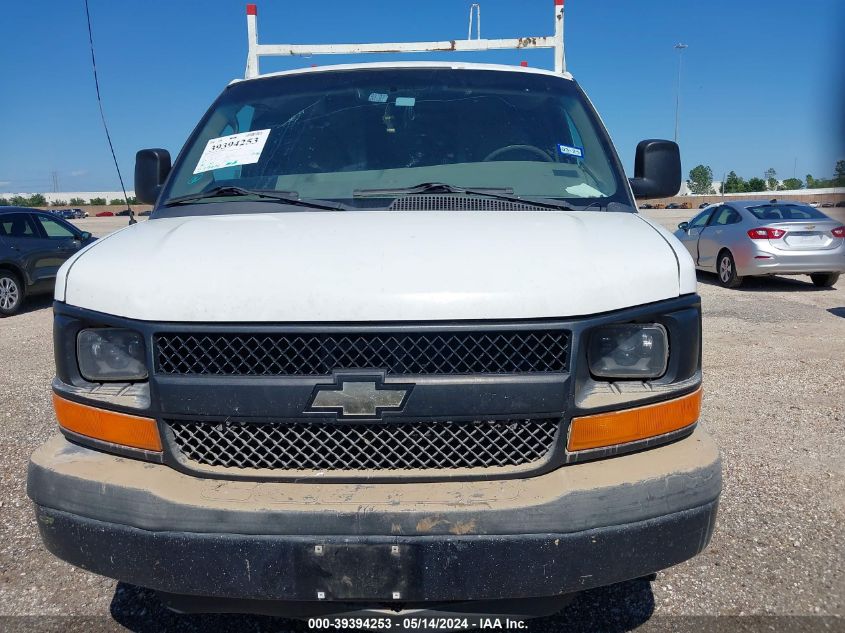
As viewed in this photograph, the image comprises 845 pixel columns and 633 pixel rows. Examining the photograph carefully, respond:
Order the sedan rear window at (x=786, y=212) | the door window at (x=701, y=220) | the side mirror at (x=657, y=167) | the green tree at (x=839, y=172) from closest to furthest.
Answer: the green tree at (x=839, y=172) < the side mirror at (x=657, y=167) < the sedan rear window at (x=786, y=212) < the door window at (x=701, y=220)

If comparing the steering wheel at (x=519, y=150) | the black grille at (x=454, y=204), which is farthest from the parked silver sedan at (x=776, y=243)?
the black grille at (x=454, y=204)

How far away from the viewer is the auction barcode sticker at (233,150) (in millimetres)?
3322

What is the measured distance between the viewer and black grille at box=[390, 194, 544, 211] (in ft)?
9.41

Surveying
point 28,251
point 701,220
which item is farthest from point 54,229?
point 701,220

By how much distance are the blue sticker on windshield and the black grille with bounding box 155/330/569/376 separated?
1.54m

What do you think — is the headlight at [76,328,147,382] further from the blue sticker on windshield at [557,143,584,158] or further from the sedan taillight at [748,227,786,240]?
the sedan taillight at [748,227,786,240]

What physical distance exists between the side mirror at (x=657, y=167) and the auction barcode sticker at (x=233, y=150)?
184 centimetres

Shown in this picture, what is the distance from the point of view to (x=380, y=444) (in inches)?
84.5

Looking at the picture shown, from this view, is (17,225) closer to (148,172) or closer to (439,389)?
(148,172)

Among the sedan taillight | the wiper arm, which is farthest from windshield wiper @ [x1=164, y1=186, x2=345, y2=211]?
the sedan taillight

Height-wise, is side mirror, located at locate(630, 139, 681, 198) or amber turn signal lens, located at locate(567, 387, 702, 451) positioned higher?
side mirror, located at locate(630, 139, 681, 198)

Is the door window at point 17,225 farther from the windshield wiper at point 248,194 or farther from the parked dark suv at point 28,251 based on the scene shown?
the windshield wiper at point 248,194

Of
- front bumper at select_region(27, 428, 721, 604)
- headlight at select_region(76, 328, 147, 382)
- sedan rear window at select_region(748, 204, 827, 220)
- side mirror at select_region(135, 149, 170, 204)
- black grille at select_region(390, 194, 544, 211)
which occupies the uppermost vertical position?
side mirror at select_region(135, 149, 170, 204)

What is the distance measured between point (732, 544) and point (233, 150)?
3.04 metres
